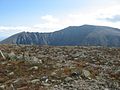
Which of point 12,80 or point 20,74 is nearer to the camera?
point 12,80

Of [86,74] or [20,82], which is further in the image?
[86,74]

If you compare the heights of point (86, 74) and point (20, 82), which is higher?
point (86, 74)

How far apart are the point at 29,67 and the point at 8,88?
8.46m

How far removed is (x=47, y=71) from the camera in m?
28.6

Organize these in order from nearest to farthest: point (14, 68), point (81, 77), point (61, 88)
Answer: point (61, 88) < point (81, 77) < point (14, 68)

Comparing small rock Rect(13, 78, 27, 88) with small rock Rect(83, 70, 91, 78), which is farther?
small rock Rect(83, 70, 91, 78)

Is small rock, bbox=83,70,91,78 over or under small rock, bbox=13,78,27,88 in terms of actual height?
over

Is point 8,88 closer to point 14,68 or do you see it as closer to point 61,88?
point 61,88

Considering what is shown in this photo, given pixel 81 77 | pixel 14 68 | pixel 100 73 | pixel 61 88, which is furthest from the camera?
pixel 14 68

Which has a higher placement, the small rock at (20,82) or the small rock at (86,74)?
the small rock at (86,74)

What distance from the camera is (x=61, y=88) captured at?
22453 mm

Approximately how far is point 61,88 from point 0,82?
6382 millimetres

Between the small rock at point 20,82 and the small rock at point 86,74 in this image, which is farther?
the small rock at point 86,74

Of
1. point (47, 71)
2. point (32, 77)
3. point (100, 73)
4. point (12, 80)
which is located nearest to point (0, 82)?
point (12, 80)
